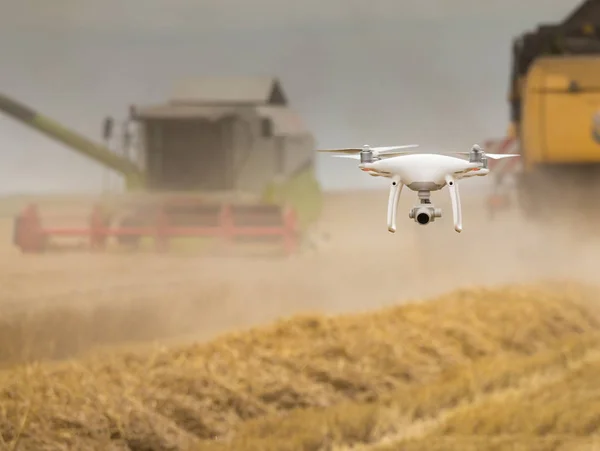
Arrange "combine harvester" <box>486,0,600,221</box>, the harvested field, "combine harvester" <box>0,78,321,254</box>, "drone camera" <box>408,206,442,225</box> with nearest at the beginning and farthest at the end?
"drone camera" <box>408,206,442,225</box>
the harvested field
"combine harvester" <box>486,0,600,221</box>
"combine harvester" <box>0,78,321,254</box>

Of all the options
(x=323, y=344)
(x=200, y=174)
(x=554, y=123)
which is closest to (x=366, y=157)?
(x=554, y=123)

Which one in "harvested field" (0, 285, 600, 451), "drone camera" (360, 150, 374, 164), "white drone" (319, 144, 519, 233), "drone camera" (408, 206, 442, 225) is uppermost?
"drone camera" (360, 150, 374, 164)

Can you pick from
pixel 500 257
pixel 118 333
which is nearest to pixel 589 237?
pixel 500 257

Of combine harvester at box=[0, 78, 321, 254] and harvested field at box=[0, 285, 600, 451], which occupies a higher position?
combine harvester at box=[0, 78, 321, 254]

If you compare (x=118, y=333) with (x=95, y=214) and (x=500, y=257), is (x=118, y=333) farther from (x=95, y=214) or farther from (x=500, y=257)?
(x=500, y=257)

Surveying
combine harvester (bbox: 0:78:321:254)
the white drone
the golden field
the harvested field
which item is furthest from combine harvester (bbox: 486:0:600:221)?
the white drone

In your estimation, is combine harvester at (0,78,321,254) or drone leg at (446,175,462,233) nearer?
drone leg at (446,175,462,233)

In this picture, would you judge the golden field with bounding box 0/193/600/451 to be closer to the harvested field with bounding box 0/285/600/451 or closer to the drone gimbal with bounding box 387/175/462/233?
the harvested field with bounding box 0/285/600/451

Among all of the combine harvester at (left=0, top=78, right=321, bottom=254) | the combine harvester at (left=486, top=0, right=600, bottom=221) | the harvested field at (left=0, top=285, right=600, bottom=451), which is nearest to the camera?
the harvested field at (left=0, top=285, right=600, bottom=451)

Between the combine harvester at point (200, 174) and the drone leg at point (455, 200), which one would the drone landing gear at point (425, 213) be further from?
the combine harvester at point (200, 174)
